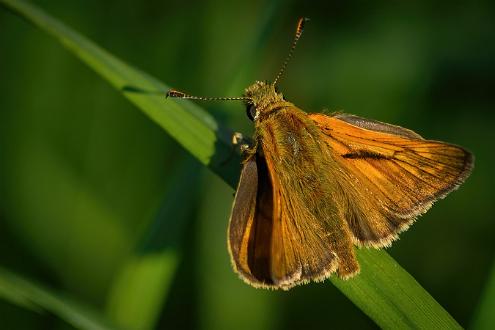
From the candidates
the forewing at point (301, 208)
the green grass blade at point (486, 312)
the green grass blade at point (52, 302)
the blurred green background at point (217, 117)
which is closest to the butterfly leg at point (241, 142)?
the forewing at point (301, 208)

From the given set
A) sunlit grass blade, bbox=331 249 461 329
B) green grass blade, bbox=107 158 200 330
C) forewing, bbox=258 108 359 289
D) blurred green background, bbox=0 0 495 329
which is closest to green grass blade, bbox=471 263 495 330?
sunlit grass blade, bbox=331 249 461 329

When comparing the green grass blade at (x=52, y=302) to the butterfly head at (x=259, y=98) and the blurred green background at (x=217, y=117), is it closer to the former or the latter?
the blurred green background at (x=217, y=117)

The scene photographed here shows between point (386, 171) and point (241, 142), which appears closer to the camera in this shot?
point (386, 171)

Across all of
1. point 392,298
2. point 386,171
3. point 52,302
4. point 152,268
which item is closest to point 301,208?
point 386,171

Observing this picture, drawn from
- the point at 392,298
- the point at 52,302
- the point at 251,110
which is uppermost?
the point at 251,110

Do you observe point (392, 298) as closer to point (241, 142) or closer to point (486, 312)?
point (486, 312)

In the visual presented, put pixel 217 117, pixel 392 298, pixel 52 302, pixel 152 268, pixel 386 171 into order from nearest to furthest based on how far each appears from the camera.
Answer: pixel 392 298, pixel 52 302, pixel 386 171, pixel 152 268, pixel 217 117
